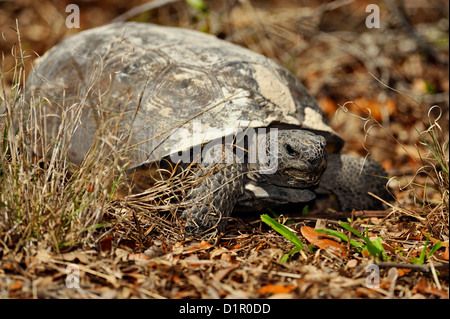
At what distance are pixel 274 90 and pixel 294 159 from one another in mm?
676

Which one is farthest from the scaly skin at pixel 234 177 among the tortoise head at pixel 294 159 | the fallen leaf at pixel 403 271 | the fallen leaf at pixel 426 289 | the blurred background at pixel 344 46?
the blurred background at pixel 344 46

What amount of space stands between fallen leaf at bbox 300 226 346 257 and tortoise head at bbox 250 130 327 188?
0.41 metres

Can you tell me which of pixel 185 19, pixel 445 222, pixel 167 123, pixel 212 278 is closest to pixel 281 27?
pixel 185 19

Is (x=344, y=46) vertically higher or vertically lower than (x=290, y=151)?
higher

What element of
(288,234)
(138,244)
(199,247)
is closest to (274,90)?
(288,234)

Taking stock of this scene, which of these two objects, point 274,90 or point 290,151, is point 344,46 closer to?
point 274,90

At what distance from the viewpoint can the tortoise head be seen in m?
2.92

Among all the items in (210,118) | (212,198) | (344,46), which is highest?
(344,46)

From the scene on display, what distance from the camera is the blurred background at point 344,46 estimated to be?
5352 millimetres

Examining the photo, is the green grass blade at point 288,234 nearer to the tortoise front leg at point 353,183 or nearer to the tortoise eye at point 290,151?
the tortoise eye at point 290,151

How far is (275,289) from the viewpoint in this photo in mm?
2041

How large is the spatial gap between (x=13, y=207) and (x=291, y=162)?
66.7 inches

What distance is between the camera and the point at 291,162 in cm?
297

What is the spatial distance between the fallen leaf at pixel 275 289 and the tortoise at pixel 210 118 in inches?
29.4
